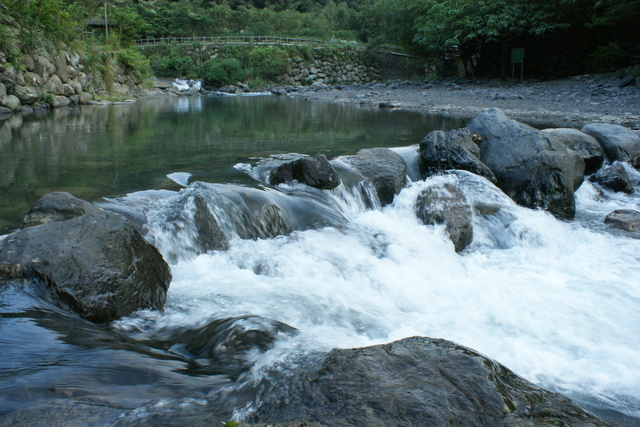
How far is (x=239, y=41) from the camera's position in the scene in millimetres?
42812

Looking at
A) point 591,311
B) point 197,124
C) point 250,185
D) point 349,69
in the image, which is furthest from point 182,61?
point 591,311

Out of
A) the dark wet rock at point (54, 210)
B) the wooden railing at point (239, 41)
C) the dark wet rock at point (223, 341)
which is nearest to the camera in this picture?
the dark wet rock at point (223, 341)

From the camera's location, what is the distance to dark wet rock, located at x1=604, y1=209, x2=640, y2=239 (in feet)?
19.9

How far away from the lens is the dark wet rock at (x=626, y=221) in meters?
→ 6.07

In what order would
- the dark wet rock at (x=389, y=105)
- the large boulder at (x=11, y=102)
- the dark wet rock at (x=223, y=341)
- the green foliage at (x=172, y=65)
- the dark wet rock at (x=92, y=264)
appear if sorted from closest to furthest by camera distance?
the dark wet rock at (x=223, y=341), the dark wet rock at (x=92, y=264), the large boulder at (x=11, y=102), the dark wet rock at (x=389, y=105), the green foliage at (x=172, y=65)

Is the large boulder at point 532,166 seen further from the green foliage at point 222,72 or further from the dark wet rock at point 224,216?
the green foliage at point 222,72

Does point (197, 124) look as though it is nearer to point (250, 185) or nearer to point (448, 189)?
point (250, 185)

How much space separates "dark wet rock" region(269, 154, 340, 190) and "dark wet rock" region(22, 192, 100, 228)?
2726 mm

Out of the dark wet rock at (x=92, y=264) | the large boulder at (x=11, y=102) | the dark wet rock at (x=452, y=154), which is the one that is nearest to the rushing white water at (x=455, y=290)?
the dark wet rock at (x=92, y=264)

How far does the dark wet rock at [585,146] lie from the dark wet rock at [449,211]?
326cm

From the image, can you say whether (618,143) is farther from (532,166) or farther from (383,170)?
(383,170)

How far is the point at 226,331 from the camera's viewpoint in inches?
116

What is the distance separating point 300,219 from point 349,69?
40.2 meters

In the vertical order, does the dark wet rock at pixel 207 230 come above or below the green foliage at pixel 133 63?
below
